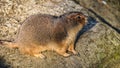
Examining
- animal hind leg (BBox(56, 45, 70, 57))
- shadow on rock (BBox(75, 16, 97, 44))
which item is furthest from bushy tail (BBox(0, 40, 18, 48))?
shadow on rock (BBox(75, 16, 97, 44))

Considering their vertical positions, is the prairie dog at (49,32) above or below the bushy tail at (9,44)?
above

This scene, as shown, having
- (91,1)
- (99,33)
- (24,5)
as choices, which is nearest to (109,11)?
(91,1)

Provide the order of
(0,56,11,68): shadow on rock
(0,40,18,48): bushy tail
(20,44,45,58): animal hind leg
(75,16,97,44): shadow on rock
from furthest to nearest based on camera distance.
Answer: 1. (75,16,97,44): shadow on rock
2. (0,40,18,48): bushy tail
3. (20,44,45,58): animal hind leg
4. (0,56,11,68): shadow on rock

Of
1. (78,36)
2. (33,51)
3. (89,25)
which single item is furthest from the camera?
(89,25)

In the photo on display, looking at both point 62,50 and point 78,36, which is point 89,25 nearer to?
point 78,36

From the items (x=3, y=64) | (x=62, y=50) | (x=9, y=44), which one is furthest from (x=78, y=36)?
(x=3, y=64)

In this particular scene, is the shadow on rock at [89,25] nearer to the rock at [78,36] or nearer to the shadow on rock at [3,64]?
the rock at [78,36]

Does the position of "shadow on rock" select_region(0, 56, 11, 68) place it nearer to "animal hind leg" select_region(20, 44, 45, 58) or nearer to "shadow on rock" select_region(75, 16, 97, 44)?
"animal hind leg" select_region(20, 44, 45, 58)

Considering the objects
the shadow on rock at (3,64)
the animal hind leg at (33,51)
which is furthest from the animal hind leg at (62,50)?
the shadow on rock at (3,64)
